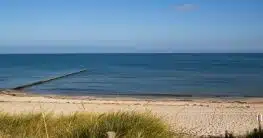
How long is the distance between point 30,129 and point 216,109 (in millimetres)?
17898

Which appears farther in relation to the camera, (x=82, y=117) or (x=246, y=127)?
(x=246, y=127)

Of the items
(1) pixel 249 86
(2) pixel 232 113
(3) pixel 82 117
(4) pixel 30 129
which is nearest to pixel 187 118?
(2) pixel 232 113

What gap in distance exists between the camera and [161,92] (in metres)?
40.2

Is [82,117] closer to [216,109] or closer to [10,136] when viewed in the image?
[10,136]

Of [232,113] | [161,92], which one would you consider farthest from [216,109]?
[161,92]

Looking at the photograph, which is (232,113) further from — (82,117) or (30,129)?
(30,129)

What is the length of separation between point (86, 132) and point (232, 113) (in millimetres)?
17025

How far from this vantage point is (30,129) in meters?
8.85

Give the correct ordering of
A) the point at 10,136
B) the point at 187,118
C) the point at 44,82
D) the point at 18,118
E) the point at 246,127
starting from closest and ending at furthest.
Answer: the point at 10,136 < the point at 18,118 < the point at 246,127 < the point at 187,118 < the point at 44,82

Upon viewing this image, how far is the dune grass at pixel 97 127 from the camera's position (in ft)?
24.3

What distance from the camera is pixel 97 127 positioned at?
7438mm

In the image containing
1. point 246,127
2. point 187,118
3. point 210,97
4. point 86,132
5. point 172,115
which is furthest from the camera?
point 210,97

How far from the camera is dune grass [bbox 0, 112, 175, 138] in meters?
7.39

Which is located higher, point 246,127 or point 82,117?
point 82,117
